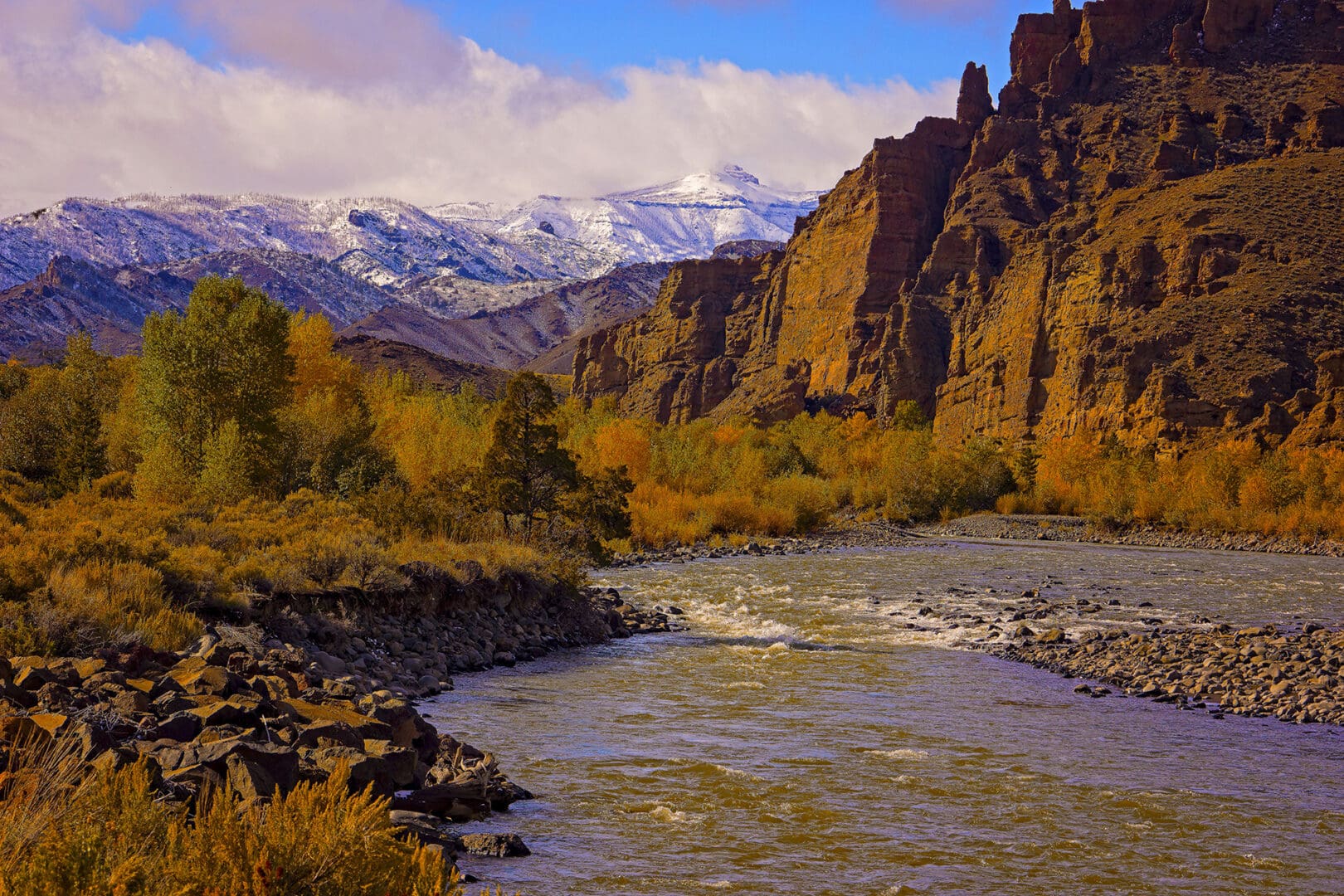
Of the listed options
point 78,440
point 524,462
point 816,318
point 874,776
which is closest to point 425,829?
point 874,776

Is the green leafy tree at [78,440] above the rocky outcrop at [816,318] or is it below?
below

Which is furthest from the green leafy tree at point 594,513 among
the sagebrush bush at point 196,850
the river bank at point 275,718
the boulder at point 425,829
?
the sagebrush bush at point 196,850

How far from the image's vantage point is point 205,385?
34906 mm

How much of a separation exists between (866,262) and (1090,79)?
141ft

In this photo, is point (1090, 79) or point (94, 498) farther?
point (1090, 79)

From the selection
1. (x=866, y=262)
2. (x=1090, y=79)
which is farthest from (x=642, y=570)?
(x=1090, y=79)

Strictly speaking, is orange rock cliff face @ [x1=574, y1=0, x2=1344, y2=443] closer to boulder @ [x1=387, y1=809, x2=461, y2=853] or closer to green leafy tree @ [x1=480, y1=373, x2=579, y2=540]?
green leafy tree @ [x1=480, y1=373, x2=579, y2=540]

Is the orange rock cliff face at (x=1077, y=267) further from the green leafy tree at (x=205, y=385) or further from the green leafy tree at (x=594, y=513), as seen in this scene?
the green leafy tree at (x=205, y=385)

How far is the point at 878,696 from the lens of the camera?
1672cm

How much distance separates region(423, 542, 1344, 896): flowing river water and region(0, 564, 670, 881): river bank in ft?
2.35

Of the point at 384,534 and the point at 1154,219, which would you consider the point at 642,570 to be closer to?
the point at 384,534

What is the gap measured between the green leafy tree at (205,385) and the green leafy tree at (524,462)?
843 cm

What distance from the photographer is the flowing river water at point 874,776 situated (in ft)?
29.4

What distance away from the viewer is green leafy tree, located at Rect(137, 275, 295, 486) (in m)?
34.1
